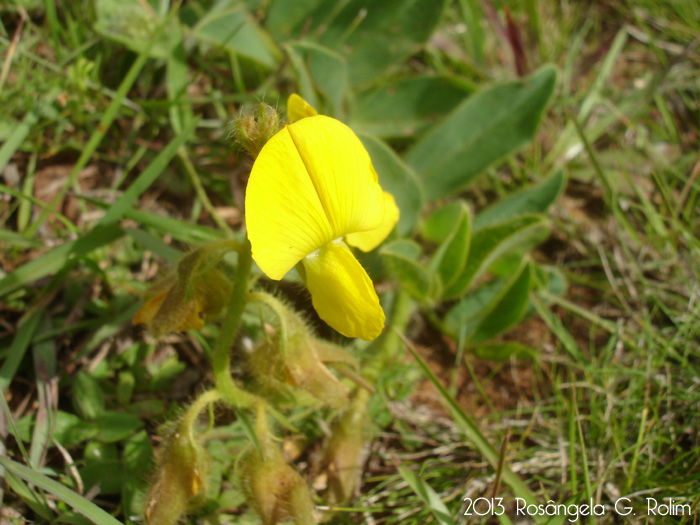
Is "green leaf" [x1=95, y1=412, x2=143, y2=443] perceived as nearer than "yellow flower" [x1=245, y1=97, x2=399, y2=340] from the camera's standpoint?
No

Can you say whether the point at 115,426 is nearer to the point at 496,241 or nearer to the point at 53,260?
the point at 53,260

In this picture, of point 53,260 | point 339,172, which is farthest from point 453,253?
point 53,260

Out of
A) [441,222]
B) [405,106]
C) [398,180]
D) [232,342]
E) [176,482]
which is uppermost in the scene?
[405,106]

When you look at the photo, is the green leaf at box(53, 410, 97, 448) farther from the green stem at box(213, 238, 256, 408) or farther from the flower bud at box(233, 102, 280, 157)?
the flower bud at box(233, 102, 280, 157)

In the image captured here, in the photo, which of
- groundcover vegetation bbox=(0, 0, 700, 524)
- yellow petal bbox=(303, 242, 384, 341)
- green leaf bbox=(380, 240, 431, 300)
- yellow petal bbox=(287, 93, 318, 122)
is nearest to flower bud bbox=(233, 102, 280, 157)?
groundcover vegetation bbox=(0, 0, 700, 524)

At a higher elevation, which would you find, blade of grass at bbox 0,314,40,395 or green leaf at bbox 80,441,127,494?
blade of grass at bbox 0,314,40,395

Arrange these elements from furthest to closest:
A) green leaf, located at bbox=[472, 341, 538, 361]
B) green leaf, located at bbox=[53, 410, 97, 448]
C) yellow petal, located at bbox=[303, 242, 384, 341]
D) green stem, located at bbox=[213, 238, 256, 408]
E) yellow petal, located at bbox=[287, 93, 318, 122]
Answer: green leaf, located at bbox=[472, 341, 538, 361], green leaf, located at bbox=[53, 410, 97, 448], green stem, located at bbox=[213, 238, 256, 408], yellow petal, located at bbox=[287, 93, 318, 122], yellow petal, located at bbox=[303, 242, 384, 341]

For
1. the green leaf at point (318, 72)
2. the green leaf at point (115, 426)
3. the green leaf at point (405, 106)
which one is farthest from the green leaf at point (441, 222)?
the green leaf at point (115, 426)

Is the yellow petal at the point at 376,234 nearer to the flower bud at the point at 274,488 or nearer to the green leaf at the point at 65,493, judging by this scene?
the flower bud at the point at 274,488
